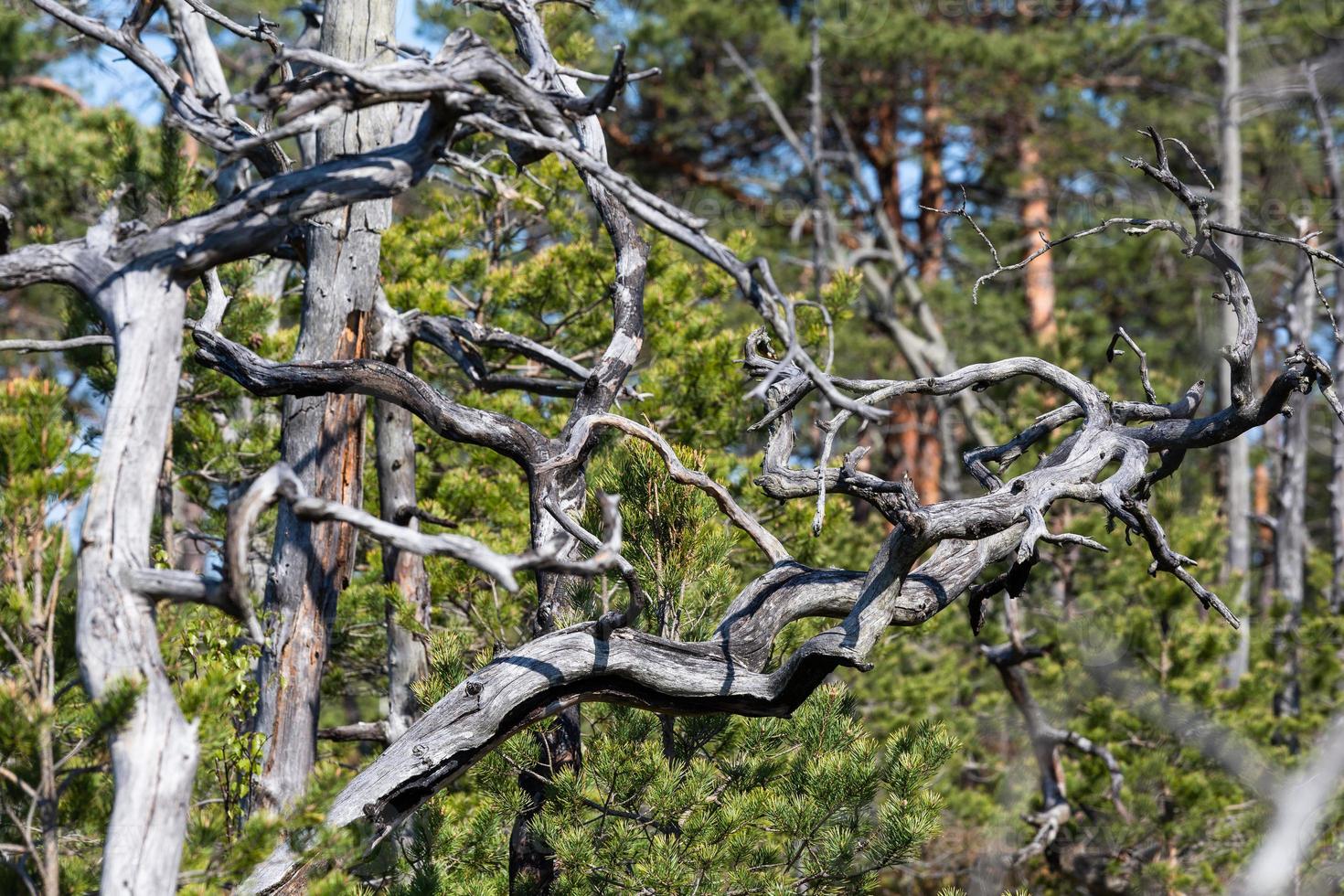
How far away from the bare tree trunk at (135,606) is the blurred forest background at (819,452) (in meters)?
0.09

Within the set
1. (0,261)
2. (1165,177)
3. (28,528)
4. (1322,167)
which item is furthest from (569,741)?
(1322,167)

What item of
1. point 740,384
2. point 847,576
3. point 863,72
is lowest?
point 847,576

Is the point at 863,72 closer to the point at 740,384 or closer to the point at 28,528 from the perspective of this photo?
the point at 740,384

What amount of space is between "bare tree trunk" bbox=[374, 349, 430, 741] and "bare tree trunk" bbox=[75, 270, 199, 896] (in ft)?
7.16

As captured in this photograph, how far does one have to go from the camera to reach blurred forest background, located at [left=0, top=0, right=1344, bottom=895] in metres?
3.84

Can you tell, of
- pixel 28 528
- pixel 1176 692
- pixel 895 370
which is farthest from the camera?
pixel 895 370

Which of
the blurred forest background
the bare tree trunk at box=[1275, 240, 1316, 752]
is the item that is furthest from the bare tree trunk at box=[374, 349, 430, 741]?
the bare tree trunk at box=[1275, 240, 1316, 752]

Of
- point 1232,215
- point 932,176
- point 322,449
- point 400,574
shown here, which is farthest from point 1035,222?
point 322,449

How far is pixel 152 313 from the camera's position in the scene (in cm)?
273

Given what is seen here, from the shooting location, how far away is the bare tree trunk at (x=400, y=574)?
504 centimetres

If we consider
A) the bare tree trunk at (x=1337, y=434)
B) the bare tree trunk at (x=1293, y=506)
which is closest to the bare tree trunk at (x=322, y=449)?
the bare tree trunk at (x=1293, y=506)

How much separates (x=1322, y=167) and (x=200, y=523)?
1262cm

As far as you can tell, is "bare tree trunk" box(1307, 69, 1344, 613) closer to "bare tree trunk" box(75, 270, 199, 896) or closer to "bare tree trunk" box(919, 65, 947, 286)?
"bare tree trunk" box(919, 65, 947, 286)

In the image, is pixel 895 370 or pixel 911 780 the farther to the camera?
pixel 895 370
